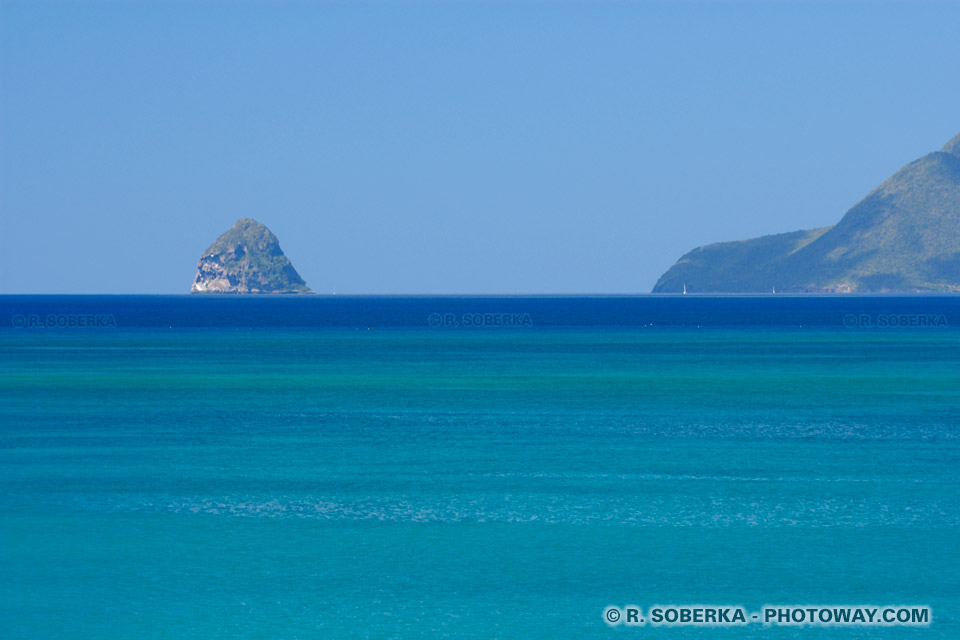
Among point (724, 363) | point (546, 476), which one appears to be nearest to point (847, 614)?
point (546, 476)

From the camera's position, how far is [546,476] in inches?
1137

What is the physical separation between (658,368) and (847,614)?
49184 mm

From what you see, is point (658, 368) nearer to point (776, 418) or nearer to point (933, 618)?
point (776, 418)

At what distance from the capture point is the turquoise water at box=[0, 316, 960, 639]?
18.6m

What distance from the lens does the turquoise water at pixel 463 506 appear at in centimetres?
1856

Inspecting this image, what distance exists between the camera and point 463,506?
25391 mm

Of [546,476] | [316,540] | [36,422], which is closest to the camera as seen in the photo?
[316,540]
